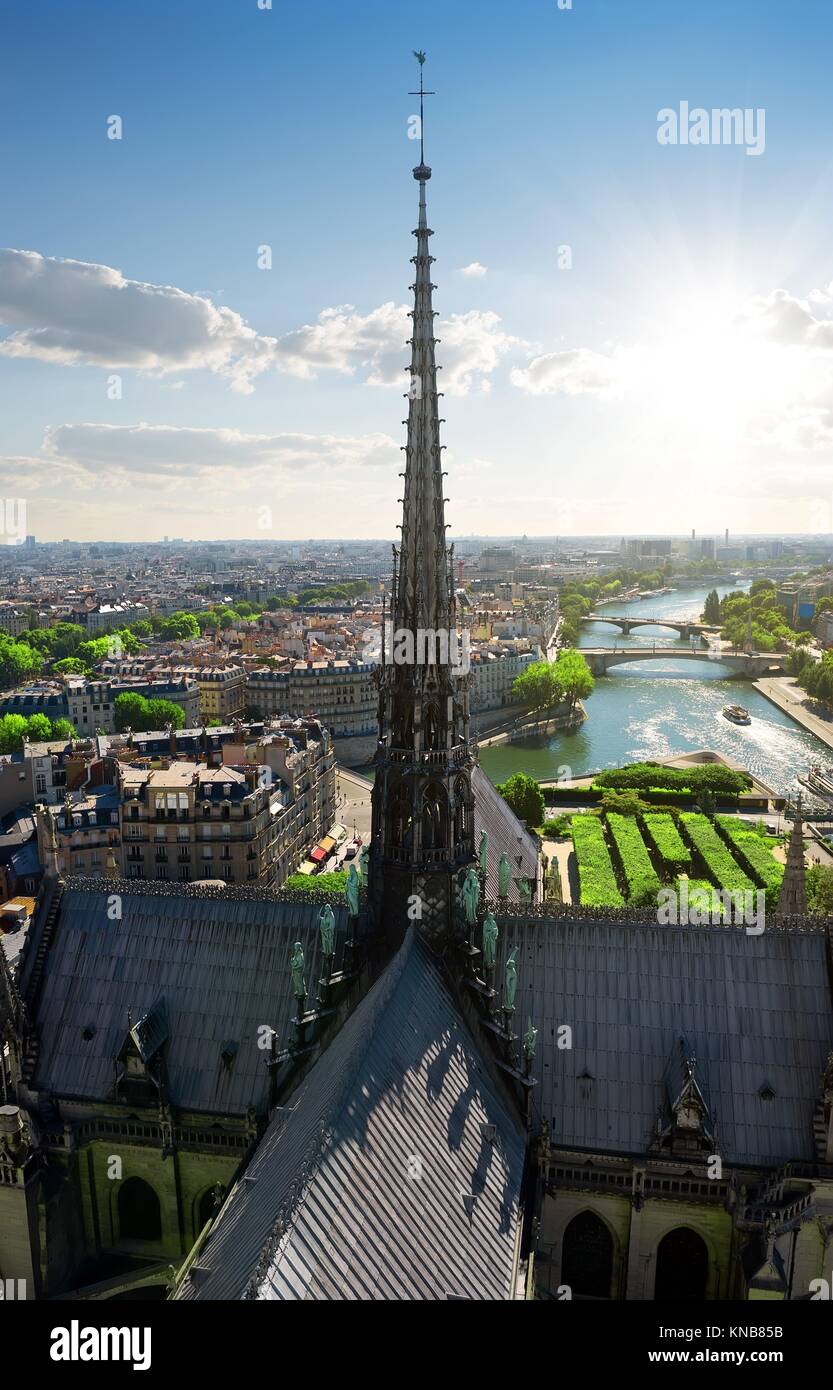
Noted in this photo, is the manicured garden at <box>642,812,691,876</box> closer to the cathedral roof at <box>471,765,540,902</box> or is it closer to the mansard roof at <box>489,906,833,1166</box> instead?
the cathedral roof at <box>471,765,540,902</box>

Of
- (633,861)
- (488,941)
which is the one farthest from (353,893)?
(633,861)

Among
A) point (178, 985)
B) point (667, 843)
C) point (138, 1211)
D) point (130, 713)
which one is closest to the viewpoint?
point (138, 1211)

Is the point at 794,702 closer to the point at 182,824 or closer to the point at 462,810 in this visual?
the point at 182,824

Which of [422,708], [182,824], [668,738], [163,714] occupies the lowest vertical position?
[668,738]

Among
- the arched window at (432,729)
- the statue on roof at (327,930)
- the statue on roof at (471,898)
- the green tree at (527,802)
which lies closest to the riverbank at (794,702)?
the green tree at (527,802)

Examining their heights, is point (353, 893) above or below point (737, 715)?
above

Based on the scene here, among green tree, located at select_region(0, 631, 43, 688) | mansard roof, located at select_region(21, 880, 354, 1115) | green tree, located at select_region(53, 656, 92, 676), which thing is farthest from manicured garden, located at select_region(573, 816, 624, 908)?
green tree, located at select_region(0, 631, 43, 688)
